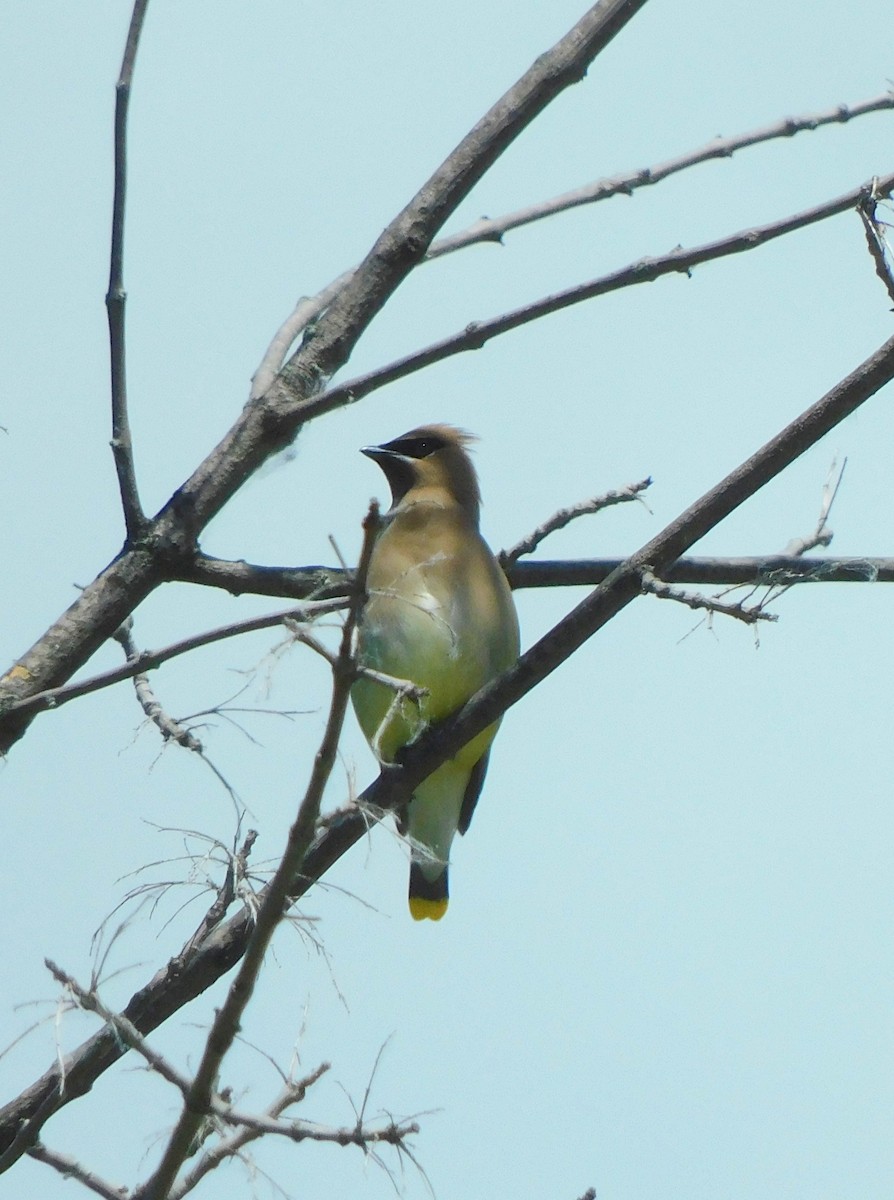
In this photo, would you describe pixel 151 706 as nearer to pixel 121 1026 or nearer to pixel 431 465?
pixel 121 1026

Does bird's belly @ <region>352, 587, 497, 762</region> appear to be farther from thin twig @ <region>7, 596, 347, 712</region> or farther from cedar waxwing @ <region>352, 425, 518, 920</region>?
thin twig @ <region>7, 596, 347, 712</region>

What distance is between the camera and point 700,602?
2793 mm

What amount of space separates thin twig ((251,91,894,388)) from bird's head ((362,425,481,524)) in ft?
4.32

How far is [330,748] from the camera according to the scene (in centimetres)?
196

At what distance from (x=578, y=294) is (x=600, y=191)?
20.9 inches

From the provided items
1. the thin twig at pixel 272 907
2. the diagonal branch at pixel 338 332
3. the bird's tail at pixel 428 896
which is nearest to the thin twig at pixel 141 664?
the diagonal branch at pixel 338 332

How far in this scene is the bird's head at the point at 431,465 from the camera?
16.5 ft

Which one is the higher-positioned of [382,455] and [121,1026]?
[382,455]

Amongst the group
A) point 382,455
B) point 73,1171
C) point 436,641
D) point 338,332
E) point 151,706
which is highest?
point 382,455

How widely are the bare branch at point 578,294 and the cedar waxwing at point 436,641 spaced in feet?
2.15

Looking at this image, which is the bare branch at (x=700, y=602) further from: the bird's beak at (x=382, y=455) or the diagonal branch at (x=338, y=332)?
the bird's beak at (x=382, y=455)

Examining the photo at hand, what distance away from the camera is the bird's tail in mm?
4656

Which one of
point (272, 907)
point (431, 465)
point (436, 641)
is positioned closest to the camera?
point (272, 907)

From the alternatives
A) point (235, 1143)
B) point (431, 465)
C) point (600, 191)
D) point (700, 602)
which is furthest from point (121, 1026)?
point (431, 465)
